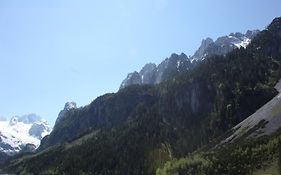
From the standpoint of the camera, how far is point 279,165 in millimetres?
187375

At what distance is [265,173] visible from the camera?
19500 cm

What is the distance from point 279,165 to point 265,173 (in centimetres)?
959
